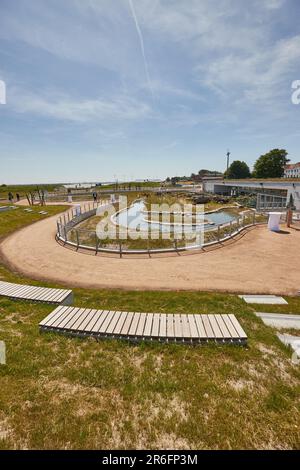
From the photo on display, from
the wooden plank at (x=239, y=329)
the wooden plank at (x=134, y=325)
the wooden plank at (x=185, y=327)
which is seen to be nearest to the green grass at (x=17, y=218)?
the wooden plank at (x=134, y=325)

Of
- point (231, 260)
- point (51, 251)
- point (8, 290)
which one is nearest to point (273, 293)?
point (231, 260)

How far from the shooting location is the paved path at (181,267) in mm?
11344

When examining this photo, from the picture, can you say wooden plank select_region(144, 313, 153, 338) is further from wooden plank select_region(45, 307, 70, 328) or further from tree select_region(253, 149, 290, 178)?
tree select_region(253, 149, 290, 178)

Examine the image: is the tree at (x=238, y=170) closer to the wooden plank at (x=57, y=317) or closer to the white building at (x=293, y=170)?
the white building at (x=293, y=170)

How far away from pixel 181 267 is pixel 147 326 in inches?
277

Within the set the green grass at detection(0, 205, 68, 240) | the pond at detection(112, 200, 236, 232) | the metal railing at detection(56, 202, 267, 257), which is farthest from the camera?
the pond at detection(112, 200, 236, 232)

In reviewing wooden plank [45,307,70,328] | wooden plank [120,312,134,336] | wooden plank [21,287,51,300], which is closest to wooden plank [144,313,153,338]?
wooden plank [120,312,134,336]

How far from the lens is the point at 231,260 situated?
14.3m

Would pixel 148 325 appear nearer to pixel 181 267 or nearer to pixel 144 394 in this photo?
pixel 144 394

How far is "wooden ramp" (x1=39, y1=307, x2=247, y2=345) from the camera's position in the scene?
631 centimetres

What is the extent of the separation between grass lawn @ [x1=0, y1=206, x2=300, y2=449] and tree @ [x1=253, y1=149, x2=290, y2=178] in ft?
251

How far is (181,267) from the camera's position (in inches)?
529

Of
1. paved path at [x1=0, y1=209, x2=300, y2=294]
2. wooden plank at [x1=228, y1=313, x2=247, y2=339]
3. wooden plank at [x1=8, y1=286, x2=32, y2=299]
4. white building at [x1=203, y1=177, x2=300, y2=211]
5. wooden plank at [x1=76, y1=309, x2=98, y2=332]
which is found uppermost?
white building at [x1=203, y1=177, x2=300, y2=211]

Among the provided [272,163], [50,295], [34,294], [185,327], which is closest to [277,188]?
[185,327]
